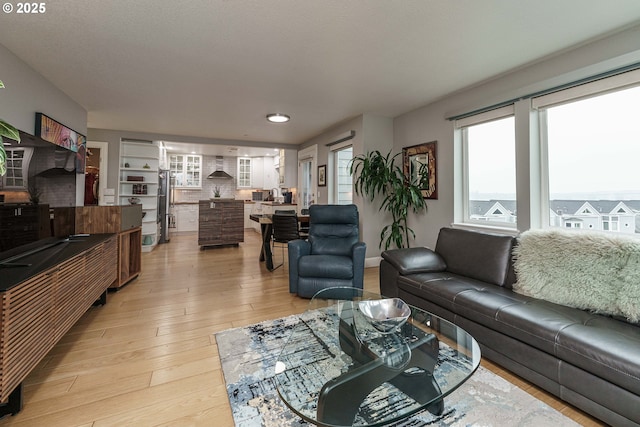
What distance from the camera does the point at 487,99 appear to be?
3.15 m

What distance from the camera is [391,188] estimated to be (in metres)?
4.43

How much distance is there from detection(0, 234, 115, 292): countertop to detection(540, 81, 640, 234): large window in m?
4.11

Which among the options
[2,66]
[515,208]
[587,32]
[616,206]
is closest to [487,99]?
[587,32]

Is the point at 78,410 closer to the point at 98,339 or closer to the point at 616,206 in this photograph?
the point at 98,339

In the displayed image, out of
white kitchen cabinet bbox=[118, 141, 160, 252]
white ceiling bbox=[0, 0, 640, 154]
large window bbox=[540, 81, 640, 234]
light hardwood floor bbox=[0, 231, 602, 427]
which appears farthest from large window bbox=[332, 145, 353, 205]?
white kitchen cabinet bbox=[118, 141, 160, 252]

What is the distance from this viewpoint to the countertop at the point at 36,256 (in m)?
1.41

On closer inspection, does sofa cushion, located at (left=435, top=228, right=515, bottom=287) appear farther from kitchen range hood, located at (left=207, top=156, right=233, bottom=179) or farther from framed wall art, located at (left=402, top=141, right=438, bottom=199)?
kitchen range hood, located at (left=207, top=156, right=233, bottom=179)

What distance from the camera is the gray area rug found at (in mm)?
1366

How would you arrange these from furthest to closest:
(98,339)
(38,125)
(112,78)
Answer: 1. (112,78)
2. (38,125)
3. (98,339)

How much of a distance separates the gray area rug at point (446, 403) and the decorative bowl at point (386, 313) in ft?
1.52

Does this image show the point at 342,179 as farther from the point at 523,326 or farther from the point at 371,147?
the point at 523,326

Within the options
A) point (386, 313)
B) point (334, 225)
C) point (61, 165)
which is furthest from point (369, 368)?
point (61, 165)

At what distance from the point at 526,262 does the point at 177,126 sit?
5.65m

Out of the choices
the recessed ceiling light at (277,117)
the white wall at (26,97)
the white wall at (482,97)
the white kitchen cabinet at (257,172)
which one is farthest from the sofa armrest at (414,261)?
the white kitchen cabinet at (257,172)
